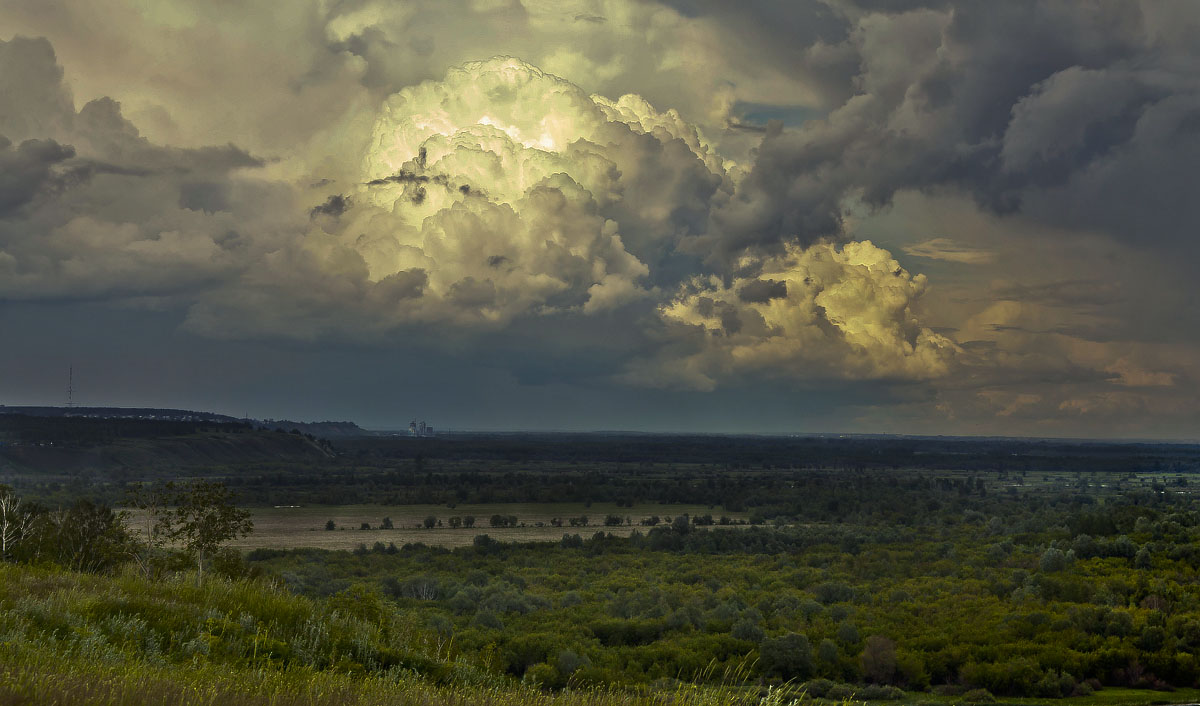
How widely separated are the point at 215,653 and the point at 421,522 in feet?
356

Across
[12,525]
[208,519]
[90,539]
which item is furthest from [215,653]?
[90,539]

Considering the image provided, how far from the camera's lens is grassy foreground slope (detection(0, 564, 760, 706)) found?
9.38 meters

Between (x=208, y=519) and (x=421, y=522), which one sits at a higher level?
(x=208, y=519)

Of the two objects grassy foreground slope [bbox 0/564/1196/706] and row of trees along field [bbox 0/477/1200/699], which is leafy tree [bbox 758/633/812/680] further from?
grassy foreground slope [bbox 0/564/1196/706]

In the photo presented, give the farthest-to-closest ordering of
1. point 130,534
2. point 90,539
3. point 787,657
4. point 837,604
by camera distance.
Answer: point 837,604 → point 787,657 → point 130,534 → point 90,539

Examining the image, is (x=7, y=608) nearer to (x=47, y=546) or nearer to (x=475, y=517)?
(x=47, y=546)

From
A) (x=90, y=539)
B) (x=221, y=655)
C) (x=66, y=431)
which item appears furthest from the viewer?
(x=66, y=431)

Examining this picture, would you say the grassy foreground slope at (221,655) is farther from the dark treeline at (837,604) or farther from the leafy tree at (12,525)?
the leafy tree at (12,525)

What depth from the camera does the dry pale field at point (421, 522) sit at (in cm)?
9706

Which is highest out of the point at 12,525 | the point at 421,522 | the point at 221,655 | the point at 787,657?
the point at 221,655

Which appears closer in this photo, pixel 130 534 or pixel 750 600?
pixel 130 534

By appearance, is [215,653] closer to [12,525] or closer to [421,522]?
[12,525]

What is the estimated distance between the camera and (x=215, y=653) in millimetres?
15055

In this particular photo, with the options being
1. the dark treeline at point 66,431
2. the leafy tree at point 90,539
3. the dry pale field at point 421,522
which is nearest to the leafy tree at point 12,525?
the leafy tree at point 90,539
